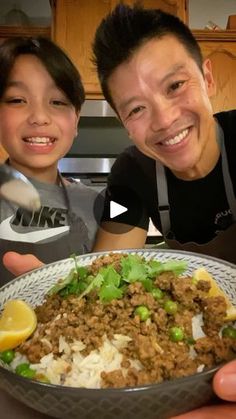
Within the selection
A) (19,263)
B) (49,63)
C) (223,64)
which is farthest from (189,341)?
(223,64)

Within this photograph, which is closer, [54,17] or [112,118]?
[112,118]

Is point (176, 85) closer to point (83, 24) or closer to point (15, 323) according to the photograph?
point (83, 24)

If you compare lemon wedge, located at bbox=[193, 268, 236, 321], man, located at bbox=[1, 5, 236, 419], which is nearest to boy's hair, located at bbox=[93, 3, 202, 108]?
man, located at bbox=[1, 5, 236, 419]

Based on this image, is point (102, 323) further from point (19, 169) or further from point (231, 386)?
point (19, 169)

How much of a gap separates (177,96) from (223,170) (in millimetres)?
190

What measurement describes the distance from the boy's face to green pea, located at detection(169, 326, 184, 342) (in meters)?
0.37

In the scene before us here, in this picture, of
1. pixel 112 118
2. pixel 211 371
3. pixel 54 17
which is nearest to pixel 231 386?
pixel 211 371

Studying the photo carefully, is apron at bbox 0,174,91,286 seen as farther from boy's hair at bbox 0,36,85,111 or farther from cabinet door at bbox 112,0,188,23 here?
cabinet door at bbox 112,0,188,23

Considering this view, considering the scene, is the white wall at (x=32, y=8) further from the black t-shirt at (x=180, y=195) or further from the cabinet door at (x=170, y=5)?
the black t-shirt at (x=180, y=195)

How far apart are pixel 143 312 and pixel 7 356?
0.14m

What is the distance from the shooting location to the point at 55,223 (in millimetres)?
642

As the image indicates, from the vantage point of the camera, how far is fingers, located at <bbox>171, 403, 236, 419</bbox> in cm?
28

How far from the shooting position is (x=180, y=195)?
764 millimetres

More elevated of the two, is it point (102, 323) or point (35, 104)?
point (35, 104)
